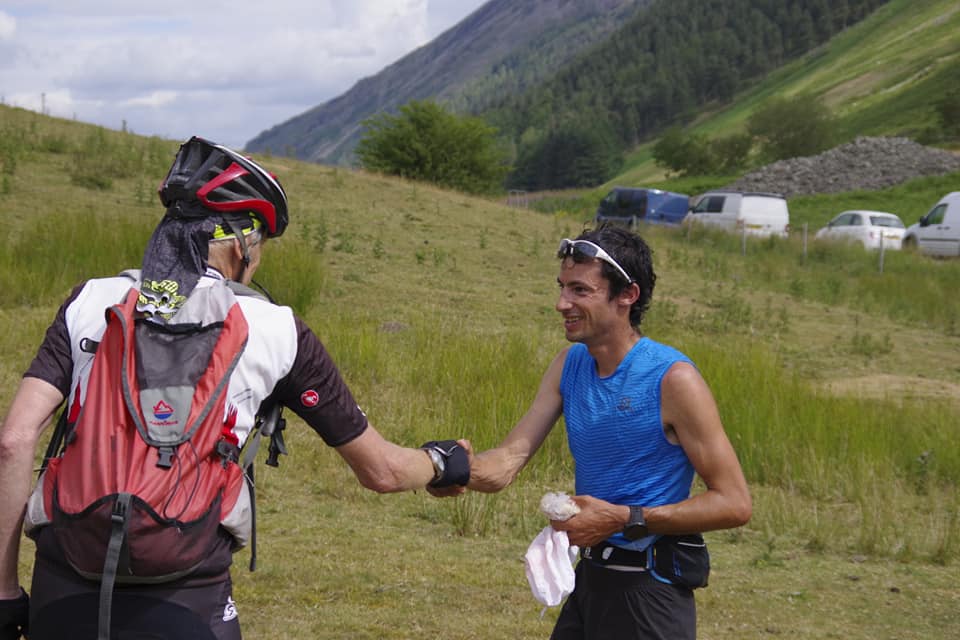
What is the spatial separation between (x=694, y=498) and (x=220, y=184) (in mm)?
1600

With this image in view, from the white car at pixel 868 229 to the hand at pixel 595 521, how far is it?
1109 inches

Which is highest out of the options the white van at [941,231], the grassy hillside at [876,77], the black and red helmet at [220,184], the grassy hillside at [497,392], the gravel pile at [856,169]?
the grassy hillside at [876,77]

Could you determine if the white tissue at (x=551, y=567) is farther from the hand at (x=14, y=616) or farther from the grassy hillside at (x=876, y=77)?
the grassy hillside at (x=876, y=77)

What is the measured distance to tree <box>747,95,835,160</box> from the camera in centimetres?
8600

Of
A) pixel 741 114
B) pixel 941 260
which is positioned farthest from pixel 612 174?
pixel 941 260

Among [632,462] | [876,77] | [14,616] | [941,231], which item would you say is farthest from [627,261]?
[876,77]

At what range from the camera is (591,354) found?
11.9 ft

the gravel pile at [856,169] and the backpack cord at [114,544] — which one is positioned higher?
the gravel pile at [856,169]

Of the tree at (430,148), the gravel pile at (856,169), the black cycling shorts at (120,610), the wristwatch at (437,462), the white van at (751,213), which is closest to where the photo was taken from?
the black cycling shorts at (120,610)

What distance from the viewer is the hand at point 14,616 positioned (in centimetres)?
270

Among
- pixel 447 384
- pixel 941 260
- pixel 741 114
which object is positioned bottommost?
pixel 447 384

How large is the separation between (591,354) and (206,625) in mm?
1579

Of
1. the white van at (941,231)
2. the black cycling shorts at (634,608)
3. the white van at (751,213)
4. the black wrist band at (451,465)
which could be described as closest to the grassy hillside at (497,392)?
the black wrist band at (451,465)

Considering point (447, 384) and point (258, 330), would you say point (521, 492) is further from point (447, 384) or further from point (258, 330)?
point (258, 330)
